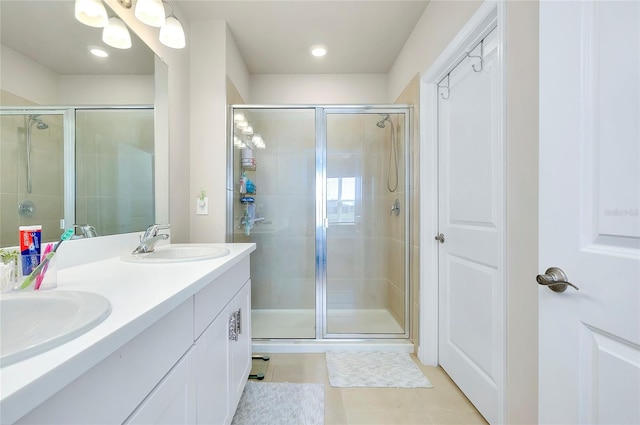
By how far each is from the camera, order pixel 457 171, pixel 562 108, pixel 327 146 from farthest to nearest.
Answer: pixel 327 146 < pixel 457 171 < pixel 562 108

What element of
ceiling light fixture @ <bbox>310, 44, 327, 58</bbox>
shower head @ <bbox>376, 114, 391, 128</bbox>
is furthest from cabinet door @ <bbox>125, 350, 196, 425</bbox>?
ceiling light fixture @ <bbox>310, 44, 327, 58</bbox>

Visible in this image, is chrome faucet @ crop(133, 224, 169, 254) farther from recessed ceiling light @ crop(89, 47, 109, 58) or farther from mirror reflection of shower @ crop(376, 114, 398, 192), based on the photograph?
mirror reflection of shower @ crop(376, 114, 398, 192)

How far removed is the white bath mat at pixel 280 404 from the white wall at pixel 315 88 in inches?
103

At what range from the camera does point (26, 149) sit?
891 mm

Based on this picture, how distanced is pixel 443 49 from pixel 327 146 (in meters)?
1.08

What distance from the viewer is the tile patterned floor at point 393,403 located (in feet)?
4.78

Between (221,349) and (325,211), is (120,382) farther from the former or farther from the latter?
(325,211)

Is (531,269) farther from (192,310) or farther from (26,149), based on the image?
(26,149)

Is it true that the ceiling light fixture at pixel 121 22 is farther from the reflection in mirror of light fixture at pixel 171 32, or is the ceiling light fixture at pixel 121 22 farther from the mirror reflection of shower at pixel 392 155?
the mirror reflection of shower at pixel 392 155

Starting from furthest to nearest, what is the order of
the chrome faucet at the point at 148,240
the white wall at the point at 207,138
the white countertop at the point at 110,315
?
the white wall at the point at 207,138, the chrome faucet at the point at 148,240, the white countertop at the point at 110,315

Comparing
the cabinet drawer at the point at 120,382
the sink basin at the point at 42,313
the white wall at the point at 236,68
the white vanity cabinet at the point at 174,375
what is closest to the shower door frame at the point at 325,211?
the white wall at the point at 236,68

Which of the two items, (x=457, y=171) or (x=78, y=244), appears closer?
(x=78, y=244)

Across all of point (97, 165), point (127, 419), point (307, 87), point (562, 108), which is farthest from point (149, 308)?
point (307, 87)

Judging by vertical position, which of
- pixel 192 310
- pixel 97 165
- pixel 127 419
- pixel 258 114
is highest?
pixel 258 114
